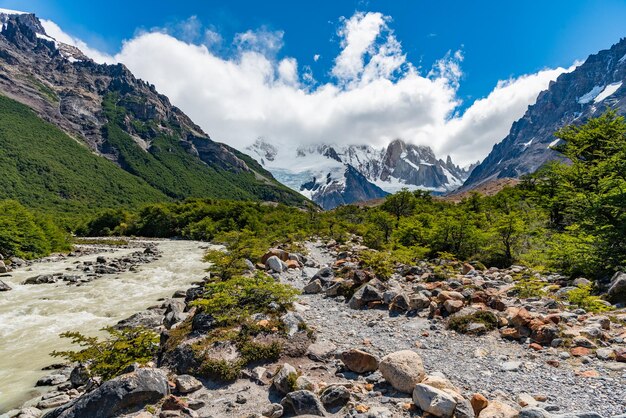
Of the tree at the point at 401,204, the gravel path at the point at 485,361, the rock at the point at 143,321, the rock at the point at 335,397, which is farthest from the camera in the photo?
the tree at the point at 401,204

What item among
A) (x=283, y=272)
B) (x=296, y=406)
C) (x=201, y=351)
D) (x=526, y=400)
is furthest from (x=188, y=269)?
(x=526, y=400)

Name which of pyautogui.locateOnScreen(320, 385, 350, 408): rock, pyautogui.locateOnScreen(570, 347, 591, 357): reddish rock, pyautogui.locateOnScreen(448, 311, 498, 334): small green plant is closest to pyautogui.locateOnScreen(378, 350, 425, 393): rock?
pyautogui.locateOnScreen(320, 385, 350, 408): rock

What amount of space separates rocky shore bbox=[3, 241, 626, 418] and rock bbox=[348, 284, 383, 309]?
3.11 ft

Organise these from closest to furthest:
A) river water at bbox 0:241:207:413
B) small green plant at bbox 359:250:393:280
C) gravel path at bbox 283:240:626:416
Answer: gravel path at bbox 283:240:626:416 < river water at bbox 0:241:207:413 < small green plant at bbox 359:250:393:280

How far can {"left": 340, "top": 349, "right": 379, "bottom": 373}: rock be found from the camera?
324 inches

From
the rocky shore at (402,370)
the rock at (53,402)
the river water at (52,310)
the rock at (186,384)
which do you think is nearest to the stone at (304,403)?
the rocky shore at (402,370)

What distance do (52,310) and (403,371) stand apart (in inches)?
816

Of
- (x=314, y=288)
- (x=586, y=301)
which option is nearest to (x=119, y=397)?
(x=314, y=288)

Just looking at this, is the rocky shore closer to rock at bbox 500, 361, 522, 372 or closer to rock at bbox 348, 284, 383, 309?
rock at bbox 500, 361, 522, 372

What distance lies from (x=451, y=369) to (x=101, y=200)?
196 metres

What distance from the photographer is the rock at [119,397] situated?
696 cm

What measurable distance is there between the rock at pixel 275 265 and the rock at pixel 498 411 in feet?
57.4

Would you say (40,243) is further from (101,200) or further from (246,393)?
(101,200)

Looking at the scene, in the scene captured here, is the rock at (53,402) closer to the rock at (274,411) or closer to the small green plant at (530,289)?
the rock at (274,411)
